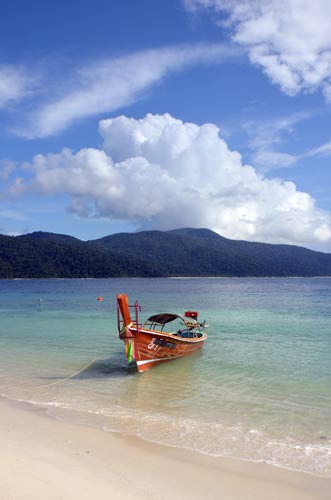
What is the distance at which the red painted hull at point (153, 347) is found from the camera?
1711cm

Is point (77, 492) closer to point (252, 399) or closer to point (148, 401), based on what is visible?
point (148, 401)

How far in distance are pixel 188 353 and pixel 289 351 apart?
5438 millimetres

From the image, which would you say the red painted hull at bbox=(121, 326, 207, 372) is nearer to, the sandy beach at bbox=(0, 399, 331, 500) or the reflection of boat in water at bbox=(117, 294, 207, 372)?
the reflection of boat in water at bbox=(117, 294, 207, 372)

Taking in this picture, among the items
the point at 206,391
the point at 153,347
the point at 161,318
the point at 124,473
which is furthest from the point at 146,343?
the point at 124,473

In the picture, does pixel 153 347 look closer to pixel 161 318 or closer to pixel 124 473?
pixel 161 318

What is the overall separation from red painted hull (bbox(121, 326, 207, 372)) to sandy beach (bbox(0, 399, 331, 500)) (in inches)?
275

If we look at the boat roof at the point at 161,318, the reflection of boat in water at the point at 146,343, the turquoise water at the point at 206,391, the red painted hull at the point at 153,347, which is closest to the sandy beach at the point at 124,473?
the turquoise water at the point at 206,391

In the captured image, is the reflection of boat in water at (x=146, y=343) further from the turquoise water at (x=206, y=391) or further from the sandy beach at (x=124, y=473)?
the sandy beach at (x=124, y=473)

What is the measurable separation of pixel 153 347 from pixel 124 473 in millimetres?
10070

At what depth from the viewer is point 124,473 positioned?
7.90 metres

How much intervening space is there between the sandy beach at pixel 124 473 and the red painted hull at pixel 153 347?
22.9ft

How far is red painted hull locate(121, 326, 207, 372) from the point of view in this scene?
56.1 feet

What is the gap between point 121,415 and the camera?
11.8 m

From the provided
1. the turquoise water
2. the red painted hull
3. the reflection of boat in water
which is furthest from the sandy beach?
the red painted hull
